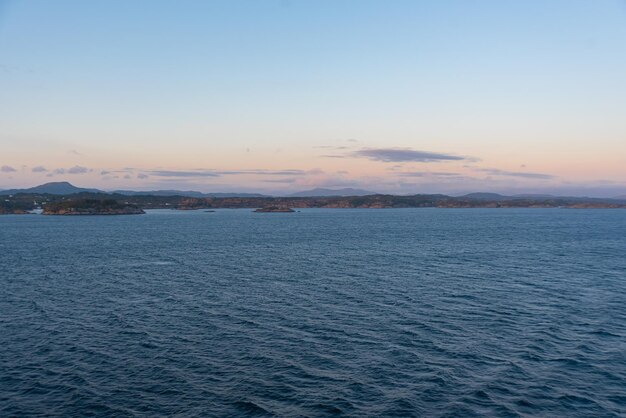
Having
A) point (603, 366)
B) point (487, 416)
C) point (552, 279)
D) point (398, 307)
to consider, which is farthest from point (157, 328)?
point (552, 279)

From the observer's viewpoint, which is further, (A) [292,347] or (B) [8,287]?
(B) [8,287]

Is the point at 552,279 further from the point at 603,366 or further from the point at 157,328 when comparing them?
the point at 157,328

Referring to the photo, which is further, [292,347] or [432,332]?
[432,332]

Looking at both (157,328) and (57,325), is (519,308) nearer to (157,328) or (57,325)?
(157,328)

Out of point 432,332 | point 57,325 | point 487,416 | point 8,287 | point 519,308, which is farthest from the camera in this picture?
point 8,287

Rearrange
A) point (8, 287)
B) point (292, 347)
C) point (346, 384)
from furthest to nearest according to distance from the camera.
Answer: point (8, 287), point (292, 347), point (346, 384)

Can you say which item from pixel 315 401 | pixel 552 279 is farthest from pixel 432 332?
pixel 552 279
